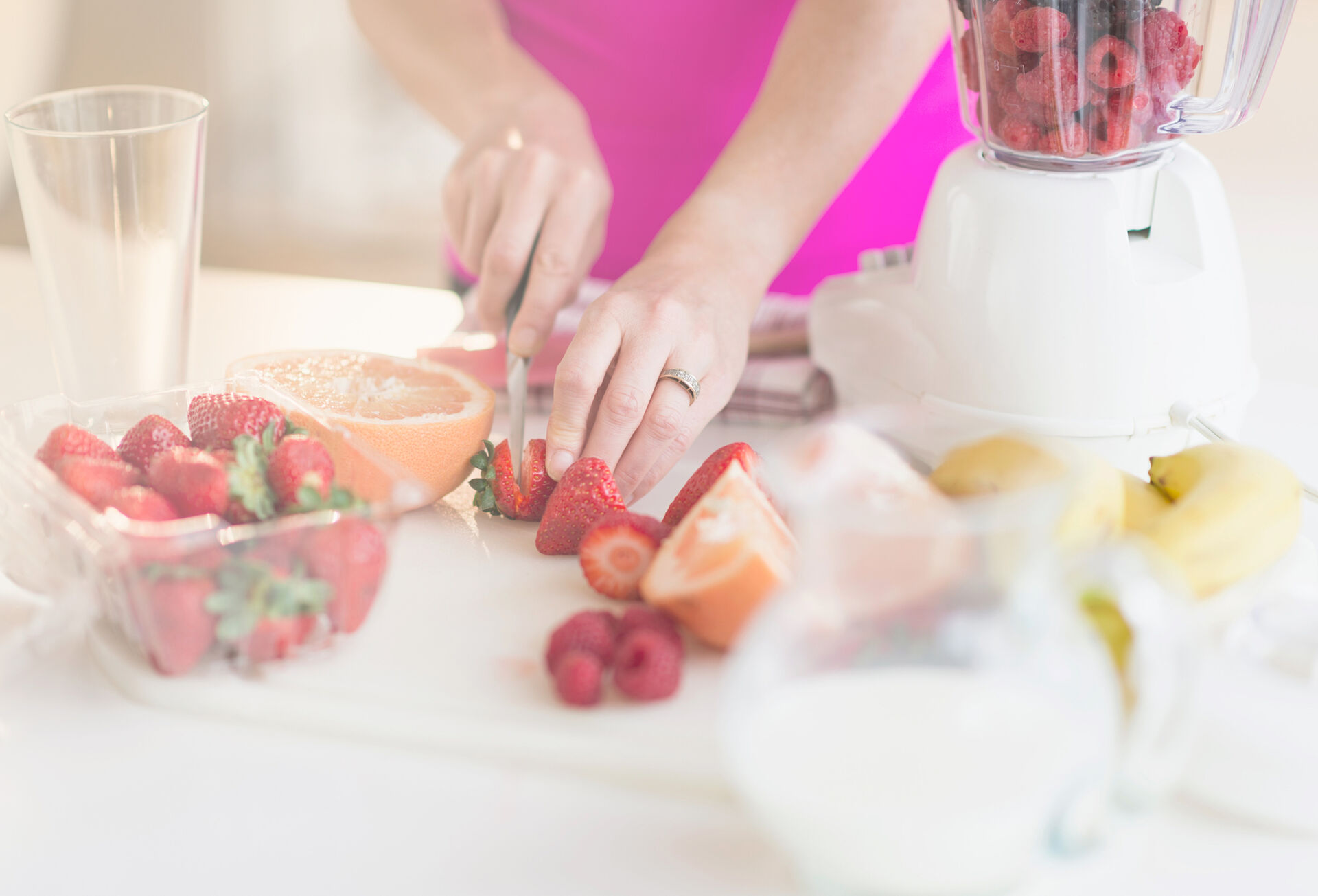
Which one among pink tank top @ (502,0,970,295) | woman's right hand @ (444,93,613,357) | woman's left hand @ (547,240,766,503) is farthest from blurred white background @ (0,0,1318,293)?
woman's left hand @ (547,240,766,503)

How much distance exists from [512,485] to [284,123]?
9.04ft

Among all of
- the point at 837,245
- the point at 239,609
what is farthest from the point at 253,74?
the point at 239,609

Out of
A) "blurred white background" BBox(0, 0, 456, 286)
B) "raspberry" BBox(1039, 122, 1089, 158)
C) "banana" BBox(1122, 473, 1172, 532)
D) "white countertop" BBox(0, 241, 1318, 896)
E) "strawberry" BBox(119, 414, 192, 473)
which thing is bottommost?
"blurred white background" BBox(0, 0, 456, 286)

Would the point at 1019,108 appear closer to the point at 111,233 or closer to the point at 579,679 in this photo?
the point at 579,679

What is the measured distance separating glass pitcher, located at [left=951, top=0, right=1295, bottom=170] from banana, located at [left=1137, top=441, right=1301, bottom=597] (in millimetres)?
291

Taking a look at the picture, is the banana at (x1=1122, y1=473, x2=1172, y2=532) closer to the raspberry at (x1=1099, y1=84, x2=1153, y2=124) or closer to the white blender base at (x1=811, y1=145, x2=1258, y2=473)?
the white blender base at (x1=811, y1=145, x2=1258, y2=473)

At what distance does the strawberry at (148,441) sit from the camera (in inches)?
32.0

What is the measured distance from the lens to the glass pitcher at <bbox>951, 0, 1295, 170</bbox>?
0.86 metres

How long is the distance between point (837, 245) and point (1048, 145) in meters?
0.49

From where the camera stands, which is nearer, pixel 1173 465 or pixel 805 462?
pixel 805 462

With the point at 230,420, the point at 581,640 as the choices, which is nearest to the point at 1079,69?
the point at 581,640

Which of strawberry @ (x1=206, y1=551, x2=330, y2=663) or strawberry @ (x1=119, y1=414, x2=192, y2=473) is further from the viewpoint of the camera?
strawberry @ (x1=119, y1=414, x2=192, y2=473)

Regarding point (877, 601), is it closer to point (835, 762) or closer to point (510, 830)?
point (835, 762)

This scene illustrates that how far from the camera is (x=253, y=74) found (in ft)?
10.8
